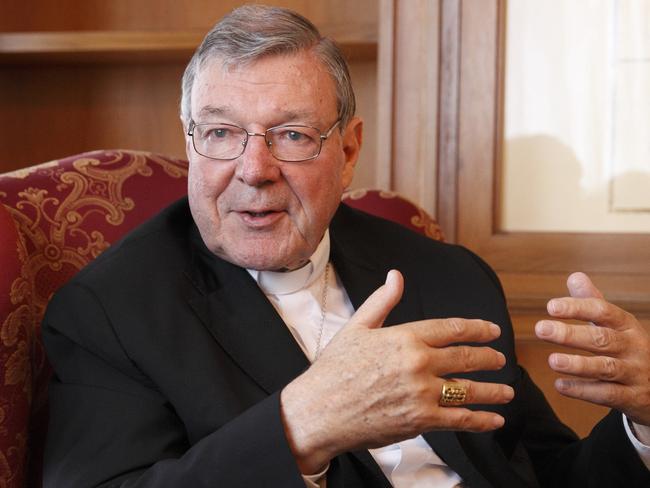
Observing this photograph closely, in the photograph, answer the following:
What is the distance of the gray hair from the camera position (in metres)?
1.57

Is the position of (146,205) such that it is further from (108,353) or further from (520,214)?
(520,214)

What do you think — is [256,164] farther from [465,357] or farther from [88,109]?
[88,109]

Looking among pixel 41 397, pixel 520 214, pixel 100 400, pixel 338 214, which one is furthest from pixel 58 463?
pixel 520 214

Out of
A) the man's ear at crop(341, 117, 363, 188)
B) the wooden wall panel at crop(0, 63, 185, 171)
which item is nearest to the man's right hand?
the man's ear at crop(341, 117, 363, 188)

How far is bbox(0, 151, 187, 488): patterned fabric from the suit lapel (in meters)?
0.26

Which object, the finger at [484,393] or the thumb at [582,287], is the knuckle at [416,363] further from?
the thumb at [582,287]

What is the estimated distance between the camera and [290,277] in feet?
5.63

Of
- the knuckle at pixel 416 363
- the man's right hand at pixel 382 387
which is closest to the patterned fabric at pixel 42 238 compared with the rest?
the man's right hand at pixel 382 387

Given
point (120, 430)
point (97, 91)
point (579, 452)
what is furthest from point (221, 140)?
point (97, 91)

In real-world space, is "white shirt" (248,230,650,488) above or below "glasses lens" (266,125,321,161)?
below

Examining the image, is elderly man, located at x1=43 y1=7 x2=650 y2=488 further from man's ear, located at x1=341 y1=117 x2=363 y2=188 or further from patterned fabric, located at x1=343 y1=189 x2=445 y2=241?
patterned fabric, located at x1=343 y1=189 x2=445 y2=241

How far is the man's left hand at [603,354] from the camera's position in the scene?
4.45ft

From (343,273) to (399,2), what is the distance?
94 cm

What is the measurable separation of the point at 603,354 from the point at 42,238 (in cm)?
98
